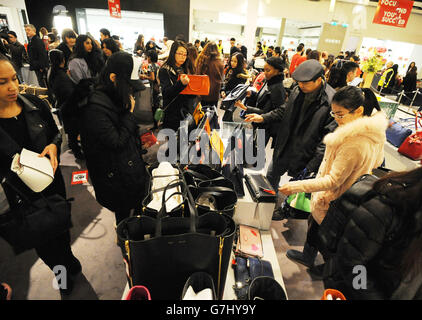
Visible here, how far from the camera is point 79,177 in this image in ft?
11.4

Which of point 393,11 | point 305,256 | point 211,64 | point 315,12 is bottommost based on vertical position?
point 305,256

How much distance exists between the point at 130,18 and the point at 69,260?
39.8 feet

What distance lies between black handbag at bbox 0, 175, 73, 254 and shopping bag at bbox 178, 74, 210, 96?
1752 millimetres

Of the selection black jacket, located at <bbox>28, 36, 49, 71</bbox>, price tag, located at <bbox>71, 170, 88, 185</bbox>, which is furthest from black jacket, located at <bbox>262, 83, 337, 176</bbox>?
black jacket, located at <bbox>28, 36, 49, 71</bbox>

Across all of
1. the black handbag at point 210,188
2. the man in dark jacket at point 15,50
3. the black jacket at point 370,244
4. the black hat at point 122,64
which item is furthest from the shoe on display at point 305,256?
the man in dark jacket at point 15,50

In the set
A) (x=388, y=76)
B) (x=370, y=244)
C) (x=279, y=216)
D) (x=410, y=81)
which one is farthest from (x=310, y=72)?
(x=410, y=81)

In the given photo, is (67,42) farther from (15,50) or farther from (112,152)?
(15,50)

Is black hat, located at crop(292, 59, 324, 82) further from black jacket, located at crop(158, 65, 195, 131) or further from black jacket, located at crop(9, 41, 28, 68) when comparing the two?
black jacket, located at crop(9, 41, 28, 68)

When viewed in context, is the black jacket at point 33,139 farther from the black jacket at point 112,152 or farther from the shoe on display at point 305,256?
the shoe on display at point 305,256

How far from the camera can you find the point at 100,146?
5.37ft

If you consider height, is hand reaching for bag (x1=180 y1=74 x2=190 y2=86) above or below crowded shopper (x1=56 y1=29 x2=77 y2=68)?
below

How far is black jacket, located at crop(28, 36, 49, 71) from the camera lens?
19.8ft

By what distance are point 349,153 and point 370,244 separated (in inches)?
26.3
